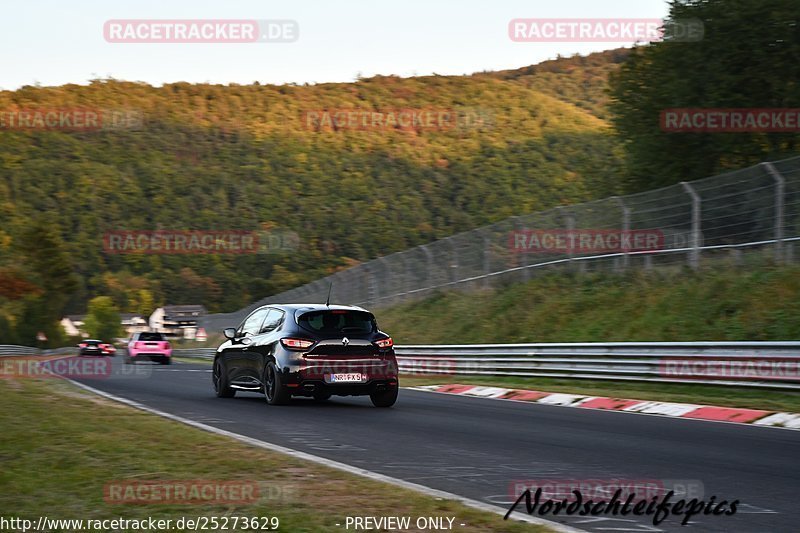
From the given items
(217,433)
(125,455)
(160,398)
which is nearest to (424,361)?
(160,398)

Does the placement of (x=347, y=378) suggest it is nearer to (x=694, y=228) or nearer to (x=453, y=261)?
(x=694, y=228)

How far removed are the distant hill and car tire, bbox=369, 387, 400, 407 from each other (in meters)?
63.8

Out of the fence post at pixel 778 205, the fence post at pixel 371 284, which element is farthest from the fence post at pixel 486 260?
the fence post at pixel 778 205

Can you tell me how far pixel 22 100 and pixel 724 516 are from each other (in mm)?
140493

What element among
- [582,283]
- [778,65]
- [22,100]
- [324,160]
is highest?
[22,100]

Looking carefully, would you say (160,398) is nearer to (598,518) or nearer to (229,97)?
(598,518)

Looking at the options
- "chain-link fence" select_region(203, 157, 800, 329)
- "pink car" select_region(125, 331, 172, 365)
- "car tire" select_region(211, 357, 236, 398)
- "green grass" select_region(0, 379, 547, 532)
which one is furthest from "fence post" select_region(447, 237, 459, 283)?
"green grass" select_region(0, 379, 547, 532)

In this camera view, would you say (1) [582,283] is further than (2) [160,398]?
Yes

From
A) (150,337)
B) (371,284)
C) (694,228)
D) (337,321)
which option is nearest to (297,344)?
(337,321)

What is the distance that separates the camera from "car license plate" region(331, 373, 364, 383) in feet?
47.9

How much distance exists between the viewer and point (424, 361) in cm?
2628

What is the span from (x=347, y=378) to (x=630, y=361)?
20.7 feet

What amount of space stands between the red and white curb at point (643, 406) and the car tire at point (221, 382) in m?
4.34

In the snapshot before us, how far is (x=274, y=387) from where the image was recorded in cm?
1485
